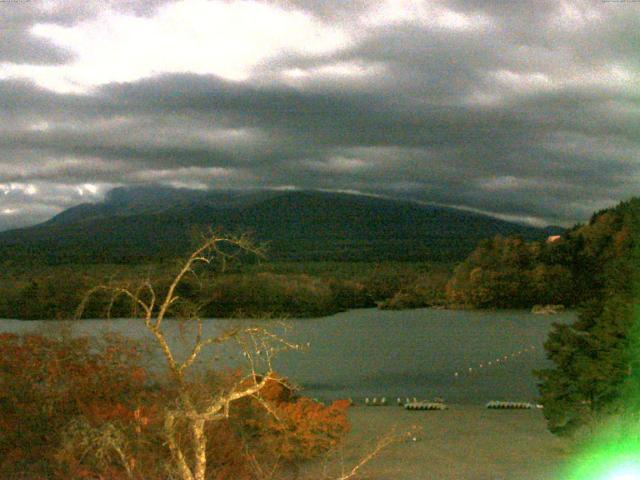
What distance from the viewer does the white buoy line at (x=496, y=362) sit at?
124ft

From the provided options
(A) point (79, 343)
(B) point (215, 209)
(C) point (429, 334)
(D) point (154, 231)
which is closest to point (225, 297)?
(C) point (429, 334)

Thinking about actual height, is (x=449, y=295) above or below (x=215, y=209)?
below

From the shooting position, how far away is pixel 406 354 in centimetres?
4319

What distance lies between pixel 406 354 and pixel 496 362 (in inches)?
227

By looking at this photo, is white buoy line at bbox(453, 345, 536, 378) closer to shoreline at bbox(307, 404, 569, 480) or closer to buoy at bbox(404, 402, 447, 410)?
buoy at bbox(404, 402, 447, 410)

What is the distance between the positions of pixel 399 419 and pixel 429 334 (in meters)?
31.9

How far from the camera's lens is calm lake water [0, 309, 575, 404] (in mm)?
31141

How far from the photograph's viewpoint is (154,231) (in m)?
78.9

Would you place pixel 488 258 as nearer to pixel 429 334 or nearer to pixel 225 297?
pixel 429 334

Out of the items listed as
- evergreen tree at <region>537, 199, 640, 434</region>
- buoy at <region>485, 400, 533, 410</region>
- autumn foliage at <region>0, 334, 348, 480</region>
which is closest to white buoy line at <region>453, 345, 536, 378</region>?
buoy at <region>485, 400, 533, 410</region>

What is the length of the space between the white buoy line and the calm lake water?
0.06 meters

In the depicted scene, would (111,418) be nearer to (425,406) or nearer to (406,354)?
(425,406)

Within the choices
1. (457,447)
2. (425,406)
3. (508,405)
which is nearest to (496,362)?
(508,405)

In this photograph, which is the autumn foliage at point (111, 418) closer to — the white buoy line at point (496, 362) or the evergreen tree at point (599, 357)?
the evergreen tree at point (599, 357)
